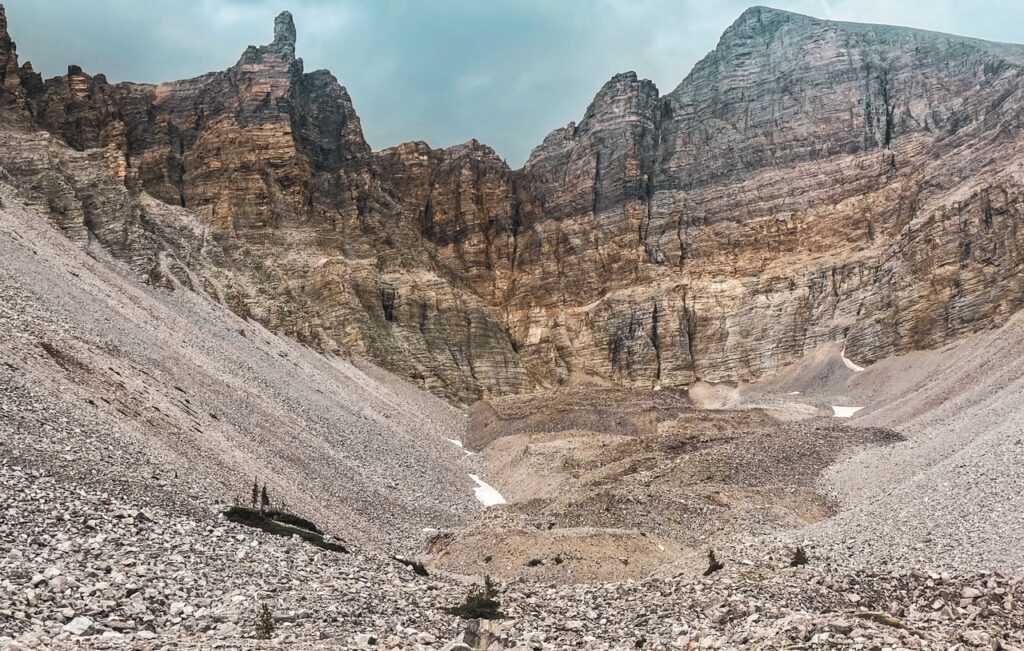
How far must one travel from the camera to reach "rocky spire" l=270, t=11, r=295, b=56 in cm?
12631

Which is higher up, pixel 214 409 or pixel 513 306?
pixel 513 306

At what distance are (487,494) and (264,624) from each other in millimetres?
33226

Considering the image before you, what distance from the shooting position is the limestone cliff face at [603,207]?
82875mm

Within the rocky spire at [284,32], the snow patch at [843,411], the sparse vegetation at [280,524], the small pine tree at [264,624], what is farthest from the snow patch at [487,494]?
the rocky spire at [284,32]

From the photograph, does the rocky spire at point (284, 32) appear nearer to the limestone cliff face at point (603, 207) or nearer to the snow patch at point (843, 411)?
the limestone cliff face at point (603, 207)

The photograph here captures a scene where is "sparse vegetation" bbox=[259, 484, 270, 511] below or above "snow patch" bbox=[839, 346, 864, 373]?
below

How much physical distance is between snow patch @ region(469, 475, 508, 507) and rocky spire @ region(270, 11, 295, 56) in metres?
92.9

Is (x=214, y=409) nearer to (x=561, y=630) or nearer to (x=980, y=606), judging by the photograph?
(x=561, y=630)

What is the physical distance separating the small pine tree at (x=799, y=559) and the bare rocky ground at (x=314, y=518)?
0.92 ft

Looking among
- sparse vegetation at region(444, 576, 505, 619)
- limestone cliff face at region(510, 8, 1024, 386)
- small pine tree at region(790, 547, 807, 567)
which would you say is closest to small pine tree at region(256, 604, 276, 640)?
sparse vegetation at region(444, 576, 505, 619)

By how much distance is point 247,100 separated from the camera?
113438 millimetres

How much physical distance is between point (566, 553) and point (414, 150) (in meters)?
106

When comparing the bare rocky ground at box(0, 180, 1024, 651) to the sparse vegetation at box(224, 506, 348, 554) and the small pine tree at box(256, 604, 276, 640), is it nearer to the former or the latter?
the small pine tree at box(256, 604, 276, 640)

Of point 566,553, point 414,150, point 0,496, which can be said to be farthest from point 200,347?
point 414,150
